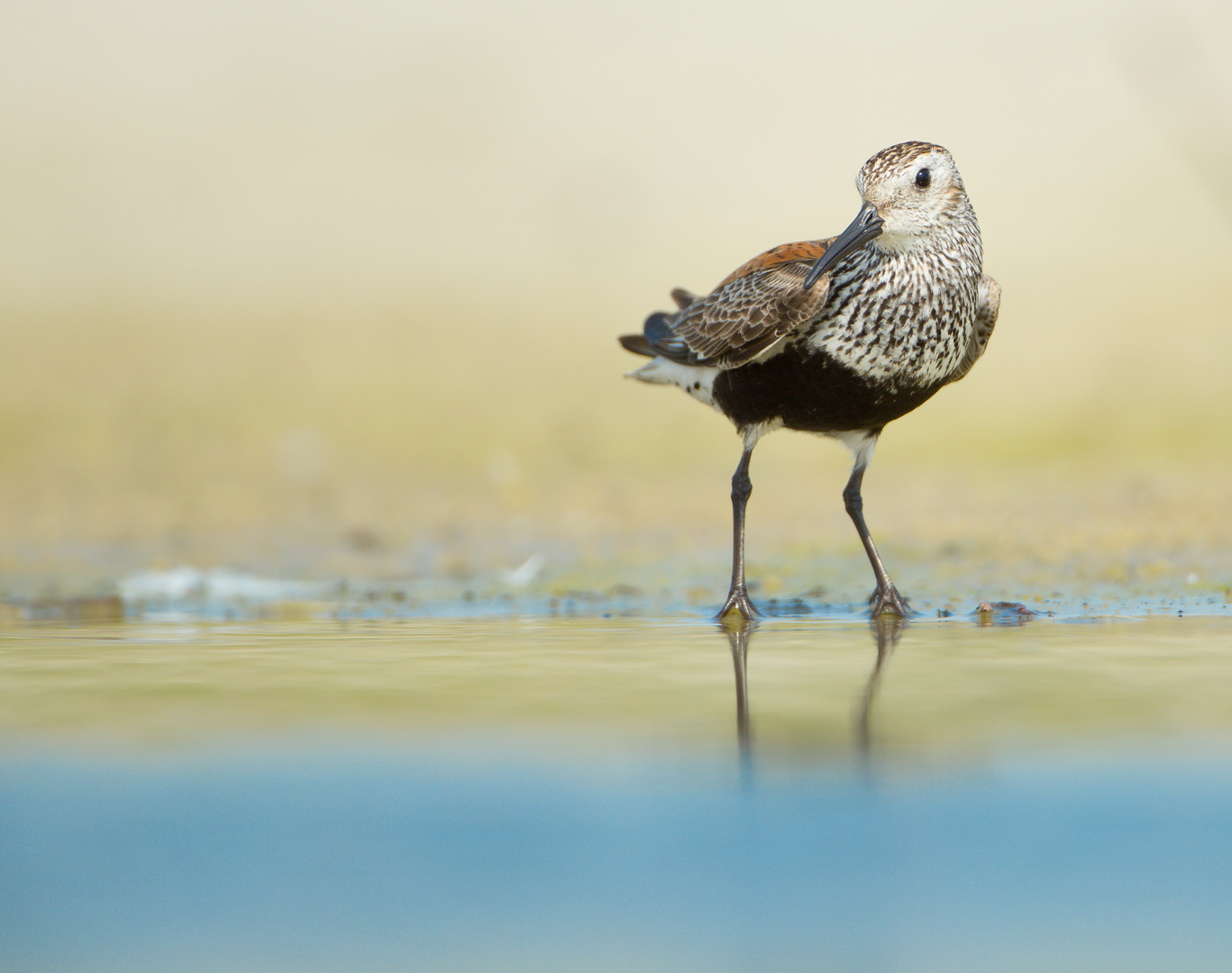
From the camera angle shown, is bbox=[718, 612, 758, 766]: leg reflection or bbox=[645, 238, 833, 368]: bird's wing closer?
bbox=[718, 612, 758, 766]: leg reflection

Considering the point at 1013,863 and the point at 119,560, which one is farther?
the point at 119,560

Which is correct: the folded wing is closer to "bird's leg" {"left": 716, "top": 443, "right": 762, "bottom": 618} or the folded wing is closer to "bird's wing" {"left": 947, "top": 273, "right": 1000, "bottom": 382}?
"bird's leg" {"left": 716, "top": 443, "right": 762, "bottom": 618}

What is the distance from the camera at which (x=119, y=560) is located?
9.28 metres

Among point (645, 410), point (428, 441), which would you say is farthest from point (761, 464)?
point (428, 441)

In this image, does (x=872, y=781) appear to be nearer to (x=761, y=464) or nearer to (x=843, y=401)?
(x=843, y=401)

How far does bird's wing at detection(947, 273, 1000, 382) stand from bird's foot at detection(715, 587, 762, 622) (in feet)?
4.83

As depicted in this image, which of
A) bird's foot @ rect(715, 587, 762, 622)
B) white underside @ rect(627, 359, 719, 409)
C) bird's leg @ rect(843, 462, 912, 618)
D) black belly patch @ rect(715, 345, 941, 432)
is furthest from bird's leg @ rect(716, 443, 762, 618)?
bird's leg @ rect(843, 462, 912, 618)

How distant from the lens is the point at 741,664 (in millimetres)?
5188

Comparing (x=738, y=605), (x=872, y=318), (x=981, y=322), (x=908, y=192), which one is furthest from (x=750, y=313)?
(x=738, y=605)

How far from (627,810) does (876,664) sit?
1.91 m

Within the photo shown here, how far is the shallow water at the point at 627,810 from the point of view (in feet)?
8.83

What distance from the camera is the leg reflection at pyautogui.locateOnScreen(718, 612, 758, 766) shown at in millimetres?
3986

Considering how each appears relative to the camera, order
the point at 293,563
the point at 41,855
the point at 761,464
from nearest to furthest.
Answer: the point at 41,855, the point at 293,563, the point at 761,464

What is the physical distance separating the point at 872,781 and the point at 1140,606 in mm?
Result: 3438
